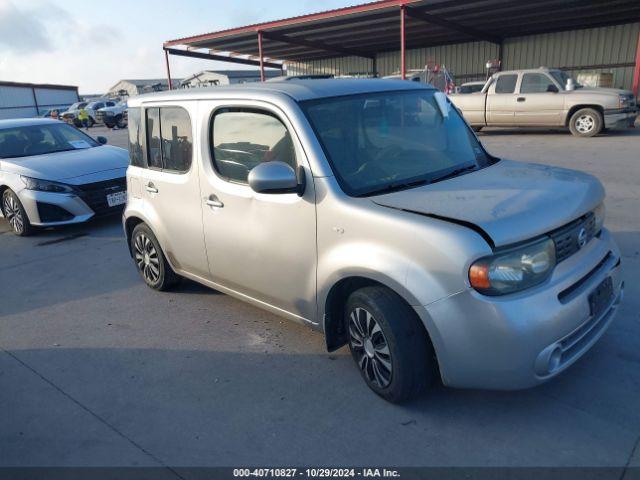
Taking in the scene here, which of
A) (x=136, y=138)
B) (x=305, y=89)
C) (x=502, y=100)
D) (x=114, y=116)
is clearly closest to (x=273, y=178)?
(x=305, y=89)

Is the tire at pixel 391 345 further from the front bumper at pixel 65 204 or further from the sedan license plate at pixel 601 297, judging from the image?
the front bumper at pixel 65 204

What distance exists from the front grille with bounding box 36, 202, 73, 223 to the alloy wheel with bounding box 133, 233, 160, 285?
261cm

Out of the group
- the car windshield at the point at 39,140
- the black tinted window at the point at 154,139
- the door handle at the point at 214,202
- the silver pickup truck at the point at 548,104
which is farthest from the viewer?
the silver pickup truck at the point at 548,104

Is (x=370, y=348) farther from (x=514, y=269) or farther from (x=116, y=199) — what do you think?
(x=116, y=199)

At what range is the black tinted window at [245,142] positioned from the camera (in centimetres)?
335

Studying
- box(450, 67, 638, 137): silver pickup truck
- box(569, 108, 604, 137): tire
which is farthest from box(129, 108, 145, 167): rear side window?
box(569, 108, 604, 137): tire

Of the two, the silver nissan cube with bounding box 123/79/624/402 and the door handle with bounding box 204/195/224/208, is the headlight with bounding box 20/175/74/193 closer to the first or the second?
the silver nissan cube with bounding box 123/79/624/402

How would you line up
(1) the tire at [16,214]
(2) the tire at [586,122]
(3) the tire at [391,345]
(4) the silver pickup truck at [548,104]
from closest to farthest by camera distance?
(3) the tire at [391,345] < (1) the tire at [16,214] < (4) the silver pickup truck at [548,104] < (2) the tire at [586,122]

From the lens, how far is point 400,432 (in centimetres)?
278

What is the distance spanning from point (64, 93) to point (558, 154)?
57.4 metres

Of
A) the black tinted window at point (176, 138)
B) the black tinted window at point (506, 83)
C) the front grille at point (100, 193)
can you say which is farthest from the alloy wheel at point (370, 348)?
the black tinted window at point (506, 83)

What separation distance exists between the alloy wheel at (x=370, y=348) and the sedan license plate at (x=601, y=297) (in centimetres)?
113

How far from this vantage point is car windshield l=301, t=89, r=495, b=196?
10.5ft

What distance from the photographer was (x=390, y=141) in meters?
3.46
